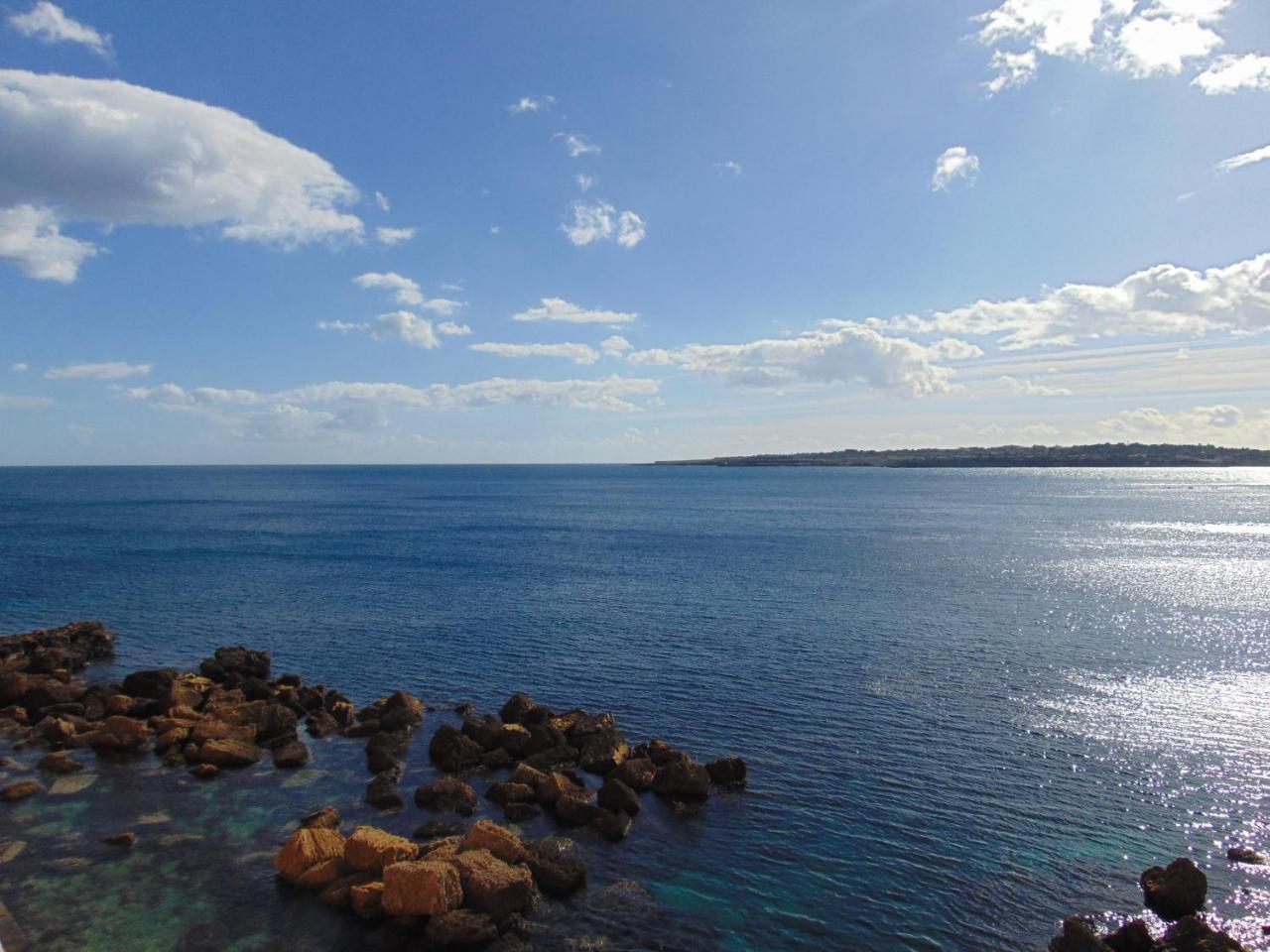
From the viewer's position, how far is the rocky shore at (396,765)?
20.1 metres

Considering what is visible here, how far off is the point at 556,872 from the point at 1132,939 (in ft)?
46.8

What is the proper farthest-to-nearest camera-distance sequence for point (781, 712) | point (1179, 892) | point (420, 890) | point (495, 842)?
1. point (781, 712)
2. point (495, 842)
3. point (1179, 892)
4. point (420, 890)

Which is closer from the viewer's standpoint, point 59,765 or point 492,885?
point 492,885

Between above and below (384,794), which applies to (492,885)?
above

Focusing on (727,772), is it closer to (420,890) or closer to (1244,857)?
(420,890)

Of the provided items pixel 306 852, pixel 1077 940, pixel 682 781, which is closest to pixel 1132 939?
pixel 1077 940

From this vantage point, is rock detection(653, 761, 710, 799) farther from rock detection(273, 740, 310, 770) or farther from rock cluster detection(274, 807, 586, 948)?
rock detection(273, 740, 310, 770)

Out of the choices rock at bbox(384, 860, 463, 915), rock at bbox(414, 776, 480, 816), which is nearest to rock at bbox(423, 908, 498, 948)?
rock at bbox(384, 860, 463, 915)

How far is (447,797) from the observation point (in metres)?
26.3

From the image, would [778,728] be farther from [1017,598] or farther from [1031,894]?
[1017,598]

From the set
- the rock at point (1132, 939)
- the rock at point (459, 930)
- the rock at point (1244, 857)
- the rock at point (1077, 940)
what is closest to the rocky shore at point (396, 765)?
the rock at point (459, 930)

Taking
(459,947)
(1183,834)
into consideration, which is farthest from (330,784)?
(1183,834)

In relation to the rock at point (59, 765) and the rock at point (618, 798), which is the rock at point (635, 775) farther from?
the rock at point (59, 765)

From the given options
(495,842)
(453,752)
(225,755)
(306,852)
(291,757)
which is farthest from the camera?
(291,757)
